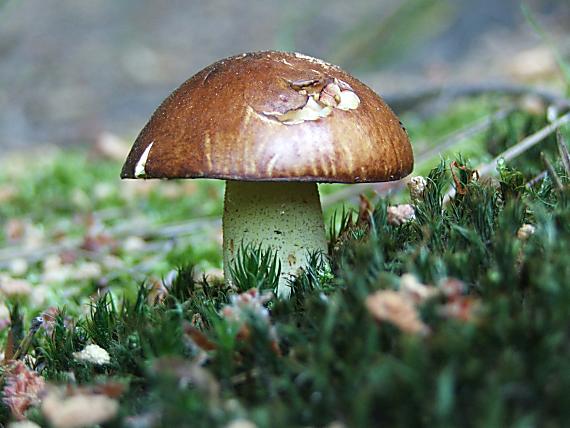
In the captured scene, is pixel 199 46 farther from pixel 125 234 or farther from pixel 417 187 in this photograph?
pixel 417 187

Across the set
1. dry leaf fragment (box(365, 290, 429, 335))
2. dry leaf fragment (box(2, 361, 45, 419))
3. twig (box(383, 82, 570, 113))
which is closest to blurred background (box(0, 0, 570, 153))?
twig (box(383, 82, 570, 113))

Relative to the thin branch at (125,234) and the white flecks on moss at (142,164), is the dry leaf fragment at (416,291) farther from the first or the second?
the thin branch at (125,234)

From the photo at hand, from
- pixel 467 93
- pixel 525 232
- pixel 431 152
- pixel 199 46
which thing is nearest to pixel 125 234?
pixel 431 152

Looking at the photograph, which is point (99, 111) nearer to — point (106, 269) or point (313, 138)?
point (106, 269)

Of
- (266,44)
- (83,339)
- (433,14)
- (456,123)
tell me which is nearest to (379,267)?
(83,339)

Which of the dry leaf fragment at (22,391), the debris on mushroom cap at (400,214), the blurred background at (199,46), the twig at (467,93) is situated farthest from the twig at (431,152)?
the dry leaf fragment at (22,391)

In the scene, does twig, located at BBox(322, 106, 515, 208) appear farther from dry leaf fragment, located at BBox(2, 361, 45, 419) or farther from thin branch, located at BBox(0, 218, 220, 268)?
dry leaf fragment, located at BBox(2, 361, 45, 419)

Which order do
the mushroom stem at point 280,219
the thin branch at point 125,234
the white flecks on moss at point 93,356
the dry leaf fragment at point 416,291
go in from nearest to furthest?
1. the dry leaf fragment at point 416,291
2. the white flecks on moss at point 93,356
3. the mushroom stem at point 280,219
4. the thin branch at point 125,234
